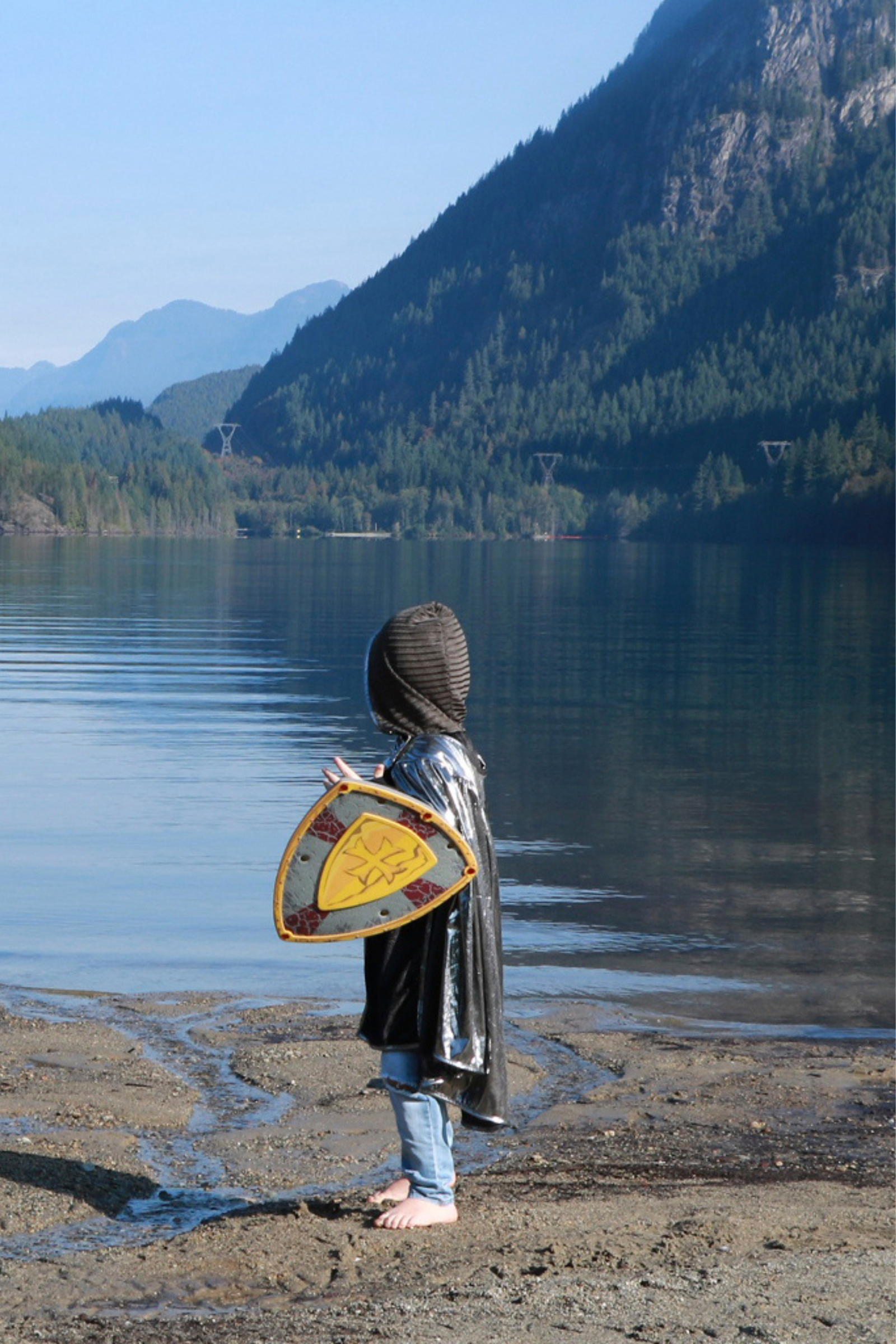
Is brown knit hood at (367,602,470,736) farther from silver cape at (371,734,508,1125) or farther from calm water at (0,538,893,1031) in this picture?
calm water at (0,538,893,1031)

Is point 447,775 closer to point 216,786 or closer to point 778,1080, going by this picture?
point 778,1080

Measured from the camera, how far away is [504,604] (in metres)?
69.1

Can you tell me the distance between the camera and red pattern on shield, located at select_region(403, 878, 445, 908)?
6188 mm

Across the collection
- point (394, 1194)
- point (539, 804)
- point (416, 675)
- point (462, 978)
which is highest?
point (416, 675)

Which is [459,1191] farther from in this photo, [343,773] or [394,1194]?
[343,773]

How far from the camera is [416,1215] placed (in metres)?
6.39

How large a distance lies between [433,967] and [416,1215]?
93 cm

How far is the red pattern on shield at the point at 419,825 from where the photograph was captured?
244 inches

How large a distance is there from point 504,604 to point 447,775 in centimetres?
6279

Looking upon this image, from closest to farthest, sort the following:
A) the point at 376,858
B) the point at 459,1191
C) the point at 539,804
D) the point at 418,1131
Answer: the point at 376,858 < the point at 418,1131 < the point at 459,1191 < the point at 539,804

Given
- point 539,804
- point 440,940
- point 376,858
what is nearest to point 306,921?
point 376,858

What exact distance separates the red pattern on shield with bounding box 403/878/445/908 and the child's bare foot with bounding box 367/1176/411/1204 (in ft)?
4.01

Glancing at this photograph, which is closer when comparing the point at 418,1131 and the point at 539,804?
the point at 418,1131

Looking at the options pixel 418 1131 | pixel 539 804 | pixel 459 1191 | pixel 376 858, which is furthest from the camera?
pixel 539 804
